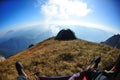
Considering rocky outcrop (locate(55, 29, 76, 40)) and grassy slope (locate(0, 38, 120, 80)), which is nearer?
grassy slope (locate(0, 38, 120, 80))

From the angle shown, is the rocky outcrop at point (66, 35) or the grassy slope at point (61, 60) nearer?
the grassy slope at point (61, 60)

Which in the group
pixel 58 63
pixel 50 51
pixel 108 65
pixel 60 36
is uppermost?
pixel 60 36

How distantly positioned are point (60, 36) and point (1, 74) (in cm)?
1588

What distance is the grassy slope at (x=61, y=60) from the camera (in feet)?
52.5

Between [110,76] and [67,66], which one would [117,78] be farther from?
[67,66]

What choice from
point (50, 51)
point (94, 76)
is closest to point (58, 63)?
point (50, 51)

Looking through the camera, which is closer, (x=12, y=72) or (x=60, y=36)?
(x=12, y=72)

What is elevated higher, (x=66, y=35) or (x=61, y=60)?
(x=66, y=35)

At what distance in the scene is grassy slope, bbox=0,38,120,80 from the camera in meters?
16.0

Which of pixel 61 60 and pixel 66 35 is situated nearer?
pixel 61 60

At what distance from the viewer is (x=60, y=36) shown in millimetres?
30078

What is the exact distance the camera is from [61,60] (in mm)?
19047

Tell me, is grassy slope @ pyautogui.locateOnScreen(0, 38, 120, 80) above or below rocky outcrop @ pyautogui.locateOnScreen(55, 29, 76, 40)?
below

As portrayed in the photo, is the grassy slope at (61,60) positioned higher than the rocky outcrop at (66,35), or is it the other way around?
the rocky outcrop at (66,35)
